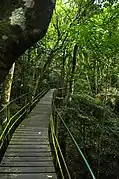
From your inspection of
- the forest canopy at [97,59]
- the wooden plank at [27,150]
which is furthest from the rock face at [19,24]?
the wooden plank at [27,150]

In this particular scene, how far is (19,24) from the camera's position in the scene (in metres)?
1.63

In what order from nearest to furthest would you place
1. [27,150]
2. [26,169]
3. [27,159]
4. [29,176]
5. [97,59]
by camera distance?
[29,176] → [26,169] → [27,159] → [27,150] → [97,59]

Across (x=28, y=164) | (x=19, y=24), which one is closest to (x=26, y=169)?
(x=28, y=164)

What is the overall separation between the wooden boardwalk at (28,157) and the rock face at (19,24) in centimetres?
313

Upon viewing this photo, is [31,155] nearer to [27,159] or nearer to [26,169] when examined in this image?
[27,159]

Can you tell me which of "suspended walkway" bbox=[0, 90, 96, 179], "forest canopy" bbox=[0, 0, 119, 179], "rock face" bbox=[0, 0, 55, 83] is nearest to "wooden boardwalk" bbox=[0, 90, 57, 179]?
"suspended walkway" bbox=[0, 90, 96, 179]

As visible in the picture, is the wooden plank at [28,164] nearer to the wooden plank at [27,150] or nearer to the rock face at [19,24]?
the wooden plank at [27,150]

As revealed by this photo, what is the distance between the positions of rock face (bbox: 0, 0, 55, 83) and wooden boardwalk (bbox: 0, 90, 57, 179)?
10.3ft

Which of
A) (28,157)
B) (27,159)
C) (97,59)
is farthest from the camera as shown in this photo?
(97,59)

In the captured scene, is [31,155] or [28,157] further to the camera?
[31,155]

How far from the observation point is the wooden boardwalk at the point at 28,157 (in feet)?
14.6

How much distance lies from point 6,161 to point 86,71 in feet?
57.2

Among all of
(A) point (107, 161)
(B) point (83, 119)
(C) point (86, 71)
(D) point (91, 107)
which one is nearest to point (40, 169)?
(B) point (83, 119)

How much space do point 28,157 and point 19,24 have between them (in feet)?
13.1
